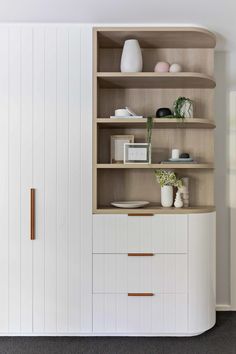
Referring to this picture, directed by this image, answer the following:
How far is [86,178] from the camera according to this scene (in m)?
2.97

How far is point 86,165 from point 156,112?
74 centimetres

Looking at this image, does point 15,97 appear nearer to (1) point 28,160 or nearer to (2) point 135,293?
(1) point 28,160

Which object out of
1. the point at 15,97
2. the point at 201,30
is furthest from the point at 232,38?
the point at 15,97

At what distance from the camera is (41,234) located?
296 cm

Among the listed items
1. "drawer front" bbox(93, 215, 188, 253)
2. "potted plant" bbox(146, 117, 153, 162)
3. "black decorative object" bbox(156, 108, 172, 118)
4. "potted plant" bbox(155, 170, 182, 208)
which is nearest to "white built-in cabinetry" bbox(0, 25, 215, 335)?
"drawer front" bbox(93, 215, 188, 253)

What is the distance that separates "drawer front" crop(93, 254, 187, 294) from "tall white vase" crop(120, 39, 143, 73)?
4.79 ft

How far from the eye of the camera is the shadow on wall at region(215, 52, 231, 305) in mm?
3525

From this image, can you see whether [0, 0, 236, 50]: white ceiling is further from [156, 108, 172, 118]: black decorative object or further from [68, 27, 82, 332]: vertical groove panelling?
[156, 108, 172, 118]: black decorative object

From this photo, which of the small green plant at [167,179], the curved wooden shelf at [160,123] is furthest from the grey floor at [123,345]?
the curved wooden shelf at [160,123]

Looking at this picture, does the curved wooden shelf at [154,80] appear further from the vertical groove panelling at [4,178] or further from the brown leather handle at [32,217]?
the brown leather handle at [32,217]

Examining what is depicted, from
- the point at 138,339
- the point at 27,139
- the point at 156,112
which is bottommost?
the point at 138,339

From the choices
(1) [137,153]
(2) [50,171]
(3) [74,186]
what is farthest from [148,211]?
(2) [50,171]

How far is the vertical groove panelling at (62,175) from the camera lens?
2951 millimetres

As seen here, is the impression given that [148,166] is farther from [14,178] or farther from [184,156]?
[14,178]
